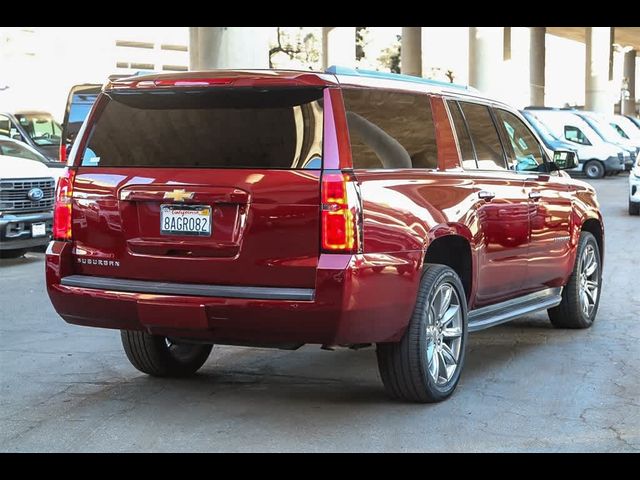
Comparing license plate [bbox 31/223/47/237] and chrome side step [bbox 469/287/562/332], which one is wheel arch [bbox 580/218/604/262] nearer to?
chrome side step [bbox 469/287/562/332]

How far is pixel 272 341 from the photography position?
5.77 m

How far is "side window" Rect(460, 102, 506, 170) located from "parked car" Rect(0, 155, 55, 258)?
25.4ft

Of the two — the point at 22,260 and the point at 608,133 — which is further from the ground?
the point at 22,260

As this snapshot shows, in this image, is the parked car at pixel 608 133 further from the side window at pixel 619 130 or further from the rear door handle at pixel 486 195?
the rear door handle at pixel 486 195

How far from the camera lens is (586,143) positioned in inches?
1363

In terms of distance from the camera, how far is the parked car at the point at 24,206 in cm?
1348

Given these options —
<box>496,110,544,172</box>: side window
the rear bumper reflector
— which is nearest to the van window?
<box>496,110,544,172</box>: side window

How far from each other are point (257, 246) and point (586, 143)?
100.0 feet

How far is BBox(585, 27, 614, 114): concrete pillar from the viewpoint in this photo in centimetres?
6569

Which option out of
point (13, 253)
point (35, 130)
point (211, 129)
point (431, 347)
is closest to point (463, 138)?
point (431, 347)

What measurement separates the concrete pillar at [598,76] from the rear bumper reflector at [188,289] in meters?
62.8

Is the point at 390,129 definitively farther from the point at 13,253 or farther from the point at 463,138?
the point at 13,253
